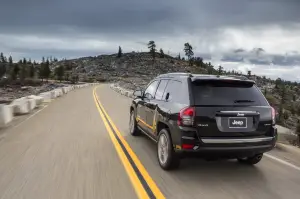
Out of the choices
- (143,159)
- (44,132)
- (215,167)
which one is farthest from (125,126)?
(215,167)

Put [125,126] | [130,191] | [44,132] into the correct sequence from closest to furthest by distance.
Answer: [130,191], [44,132], [125,126]

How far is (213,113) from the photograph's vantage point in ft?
18.4

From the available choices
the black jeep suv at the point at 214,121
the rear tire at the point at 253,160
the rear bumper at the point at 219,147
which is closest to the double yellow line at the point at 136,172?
the black jeep suv at the point at 214,121

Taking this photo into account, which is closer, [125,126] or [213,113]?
[213,113]

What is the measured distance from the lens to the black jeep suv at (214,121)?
5.58 metres

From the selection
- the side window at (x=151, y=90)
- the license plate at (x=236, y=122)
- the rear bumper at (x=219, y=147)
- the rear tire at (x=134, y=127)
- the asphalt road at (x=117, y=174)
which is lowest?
the asphalt road at (x=117, y=174)

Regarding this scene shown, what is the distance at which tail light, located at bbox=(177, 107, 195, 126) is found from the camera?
5602 mm

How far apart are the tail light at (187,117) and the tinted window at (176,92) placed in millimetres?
204

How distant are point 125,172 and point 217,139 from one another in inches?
68.7

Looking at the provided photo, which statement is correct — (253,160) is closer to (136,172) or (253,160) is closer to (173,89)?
(173,89)

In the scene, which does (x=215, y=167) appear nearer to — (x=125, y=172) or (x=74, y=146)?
(x=125, y=172)

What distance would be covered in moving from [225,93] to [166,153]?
1.54 m

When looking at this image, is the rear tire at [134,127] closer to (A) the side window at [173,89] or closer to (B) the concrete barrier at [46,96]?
(A) the side window at [173,89]

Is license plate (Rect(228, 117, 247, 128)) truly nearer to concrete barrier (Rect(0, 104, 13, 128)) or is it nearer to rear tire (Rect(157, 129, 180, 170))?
rear tire (Rect(157, 129, 180, 170))
